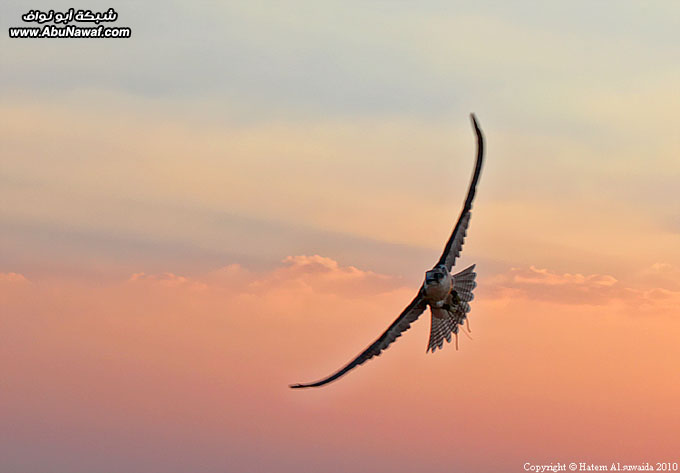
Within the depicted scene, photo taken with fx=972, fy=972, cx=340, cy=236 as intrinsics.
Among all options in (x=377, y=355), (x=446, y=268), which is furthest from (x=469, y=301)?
(x=377, y=355)

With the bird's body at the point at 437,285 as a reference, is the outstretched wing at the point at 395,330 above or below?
below

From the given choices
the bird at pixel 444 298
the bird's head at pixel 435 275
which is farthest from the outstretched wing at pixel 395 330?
the bird's head at pixel 435 275

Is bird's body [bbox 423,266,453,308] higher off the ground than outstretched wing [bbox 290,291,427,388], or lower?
higher

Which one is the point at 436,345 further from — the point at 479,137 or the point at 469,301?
the point at 479,137

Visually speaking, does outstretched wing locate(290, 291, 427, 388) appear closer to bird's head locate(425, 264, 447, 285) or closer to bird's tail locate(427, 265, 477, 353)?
bird's tail locate(427, 265, 477, 353)

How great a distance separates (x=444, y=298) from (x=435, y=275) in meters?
1.45

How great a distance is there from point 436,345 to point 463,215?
5427 millimetres

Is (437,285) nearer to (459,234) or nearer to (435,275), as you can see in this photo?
(435,275)

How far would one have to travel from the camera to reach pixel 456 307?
127 feet

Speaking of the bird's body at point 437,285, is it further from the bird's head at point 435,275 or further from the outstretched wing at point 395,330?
the outstretched wing at point 395,330

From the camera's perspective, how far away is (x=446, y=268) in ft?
126

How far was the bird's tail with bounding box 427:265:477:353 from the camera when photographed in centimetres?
3844

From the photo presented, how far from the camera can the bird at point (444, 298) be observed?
123ft

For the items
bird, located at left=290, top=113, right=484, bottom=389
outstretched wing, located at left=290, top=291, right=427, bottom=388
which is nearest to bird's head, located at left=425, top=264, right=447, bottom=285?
bird, located at left=290, top=113, right=484, bottom=389
